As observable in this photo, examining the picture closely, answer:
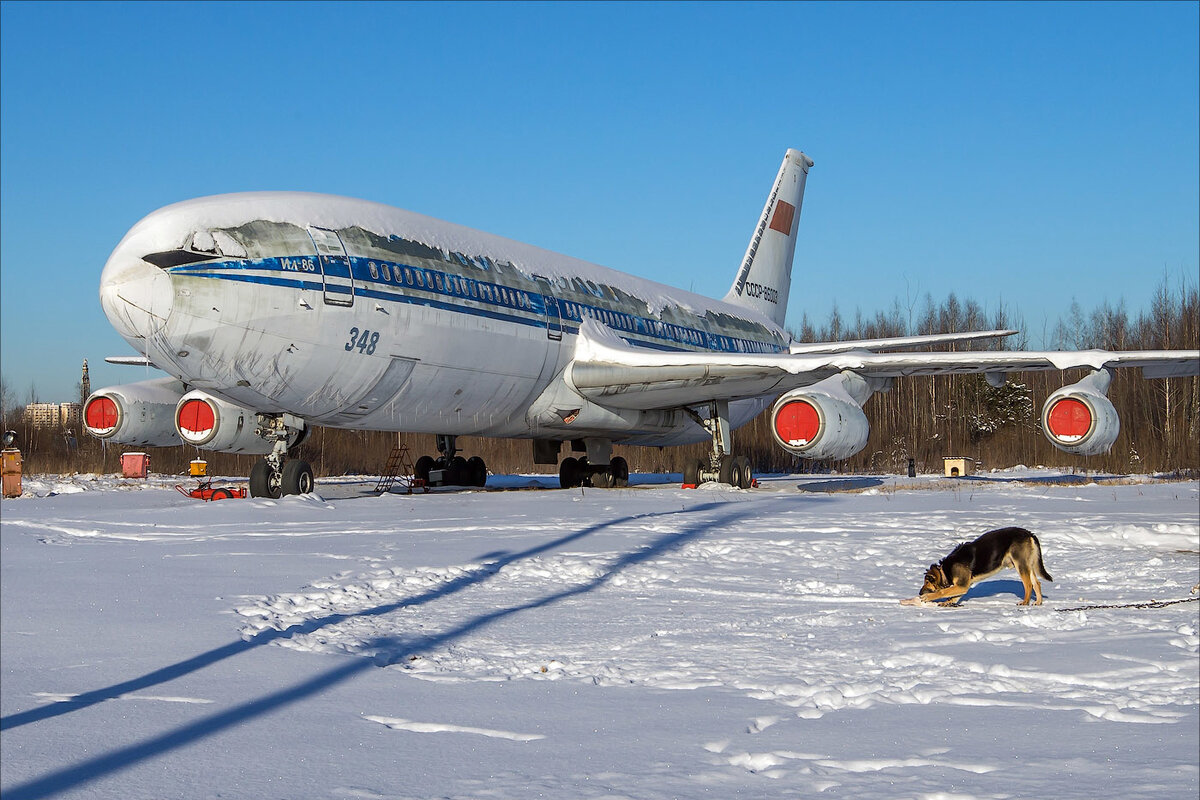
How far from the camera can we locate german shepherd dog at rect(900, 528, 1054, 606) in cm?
637

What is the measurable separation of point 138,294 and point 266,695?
7834 millimetres

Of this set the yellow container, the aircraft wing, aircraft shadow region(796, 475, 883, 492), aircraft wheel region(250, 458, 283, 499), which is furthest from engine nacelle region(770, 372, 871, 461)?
the yellow container

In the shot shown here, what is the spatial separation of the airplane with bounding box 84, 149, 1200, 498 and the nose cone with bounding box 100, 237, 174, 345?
0.02 m

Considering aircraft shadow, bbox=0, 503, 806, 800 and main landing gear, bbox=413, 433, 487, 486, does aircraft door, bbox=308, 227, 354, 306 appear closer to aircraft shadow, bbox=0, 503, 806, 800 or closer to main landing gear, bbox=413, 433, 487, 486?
aircraft shadow, bbox=0, 503, 806, 800

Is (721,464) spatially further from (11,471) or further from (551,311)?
(11,471)

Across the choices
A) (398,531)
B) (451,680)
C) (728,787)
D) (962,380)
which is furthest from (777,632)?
(962,380)

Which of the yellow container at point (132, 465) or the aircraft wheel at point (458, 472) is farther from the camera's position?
the yellow container at point (132, 465)

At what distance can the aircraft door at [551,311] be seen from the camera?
15.7 metres

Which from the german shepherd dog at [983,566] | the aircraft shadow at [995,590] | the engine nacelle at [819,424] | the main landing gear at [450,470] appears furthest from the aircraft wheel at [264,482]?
the german shepherd dog at [983,566]

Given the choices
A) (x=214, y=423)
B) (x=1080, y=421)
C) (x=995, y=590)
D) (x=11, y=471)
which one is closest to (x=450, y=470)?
(x=214, y=423)

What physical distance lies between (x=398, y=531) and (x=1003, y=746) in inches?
277

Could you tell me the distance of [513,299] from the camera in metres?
14.9

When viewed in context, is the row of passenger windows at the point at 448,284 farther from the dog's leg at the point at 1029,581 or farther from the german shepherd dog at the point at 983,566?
the dog's leg at the point at 1029,581

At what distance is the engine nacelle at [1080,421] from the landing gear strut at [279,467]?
10.3 metres
